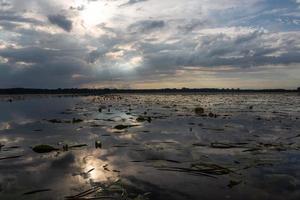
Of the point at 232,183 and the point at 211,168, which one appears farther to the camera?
the point at 211,168

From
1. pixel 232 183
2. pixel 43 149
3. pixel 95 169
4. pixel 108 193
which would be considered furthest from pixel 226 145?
pixel 108 193

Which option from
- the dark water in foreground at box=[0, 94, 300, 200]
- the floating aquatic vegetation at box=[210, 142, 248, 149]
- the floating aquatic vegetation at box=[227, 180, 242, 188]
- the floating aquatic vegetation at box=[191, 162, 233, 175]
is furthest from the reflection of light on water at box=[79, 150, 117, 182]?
the floating aquatic vegetation at box=[210, 142, 248, 149]

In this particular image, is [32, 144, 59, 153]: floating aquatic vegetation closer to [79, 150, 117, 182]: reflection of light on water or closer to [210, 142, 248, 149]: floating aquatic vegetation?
[79, 150, 117, 182]: reflection of light on water

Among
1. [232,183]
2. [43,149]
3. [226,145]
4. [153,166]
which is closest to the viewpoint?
[232,183]

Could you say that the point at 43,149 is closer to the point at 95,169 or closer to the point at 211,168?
the point at 95,169

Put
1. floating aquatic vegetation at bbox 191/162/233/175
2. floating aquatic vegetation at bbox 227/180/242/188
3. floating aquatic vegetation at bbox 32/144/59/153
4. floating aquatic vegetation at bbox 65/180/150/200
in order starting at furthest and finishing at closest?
floating aquatic vegetation at bbox 32/144/59/153 < floating aquatic vegetation at bbox 191/162/233/175 < floating aquatic vegetation at bbox 227/180/242/188 < floating aquatic vegetation at bbox 65/180/150/200

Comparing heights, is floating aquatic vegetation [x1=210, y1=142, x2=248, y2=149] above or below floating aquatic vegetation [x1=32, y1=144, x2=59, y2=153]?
below

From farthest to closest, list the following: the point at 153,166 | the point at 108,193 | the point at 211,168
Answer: the point at 153,166
the point at 211,168
the point at 108,193

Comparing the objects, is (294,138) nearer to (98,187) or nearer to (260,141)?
(260,141)

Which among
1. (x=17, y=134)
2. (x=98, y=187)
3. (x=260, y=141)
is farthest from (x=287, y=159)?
(x=17, y=134)

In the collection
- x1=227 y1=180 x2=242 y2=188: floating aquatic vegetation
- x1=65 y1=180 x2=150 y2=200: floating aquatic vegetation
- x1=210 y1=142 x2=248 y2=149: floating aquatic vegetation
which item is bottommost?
x1=210 y1=142 x2=248 y2=149: floating aquatic vegetation

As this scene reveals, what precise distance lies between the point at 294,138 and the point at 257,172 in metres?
8.53

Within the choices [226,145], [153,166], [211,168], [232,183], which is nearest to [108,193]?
[153,166]

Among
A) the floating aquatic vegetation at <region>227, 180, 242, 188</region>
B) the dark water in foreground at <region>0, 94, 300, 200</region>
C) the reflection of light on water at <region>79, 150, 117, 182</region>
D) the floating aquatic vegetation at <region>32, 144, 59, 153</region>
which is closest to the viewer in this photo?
the dark water in foreground at <region>0, 94, 300, 200</region>
